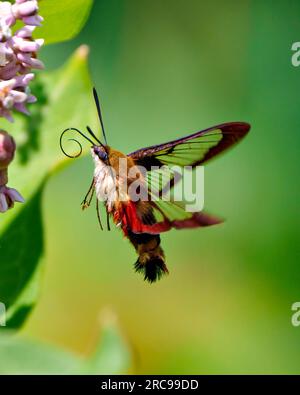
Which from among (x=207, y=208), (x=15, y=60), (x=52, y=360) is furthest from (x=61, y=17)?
(x=207, y=208)

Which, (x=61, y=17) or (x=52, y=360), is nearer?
(x=61, y=17)

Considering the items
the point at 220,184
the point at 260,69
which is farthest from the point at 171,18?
the point at 220,184

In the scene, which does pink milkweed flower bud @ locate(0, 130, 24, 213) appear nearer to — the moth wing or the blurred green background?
the moth wing

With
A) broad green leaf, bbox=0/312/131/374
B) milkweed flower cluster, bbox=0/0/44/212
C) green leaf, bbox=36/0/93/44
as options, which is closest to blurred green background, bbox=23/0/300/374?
broad green leaf, bbox=0/312/131/374

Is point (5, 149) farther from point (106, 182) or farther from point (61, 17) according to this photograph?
point (61, 17)

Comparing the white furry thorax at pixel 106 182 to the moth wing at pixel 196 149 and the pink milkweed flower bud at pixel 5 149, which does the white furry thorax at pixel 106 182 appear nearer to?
the moth wing at pixel 196 149

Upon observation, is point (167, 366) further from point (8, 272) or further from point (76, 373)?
point (8, 272)
